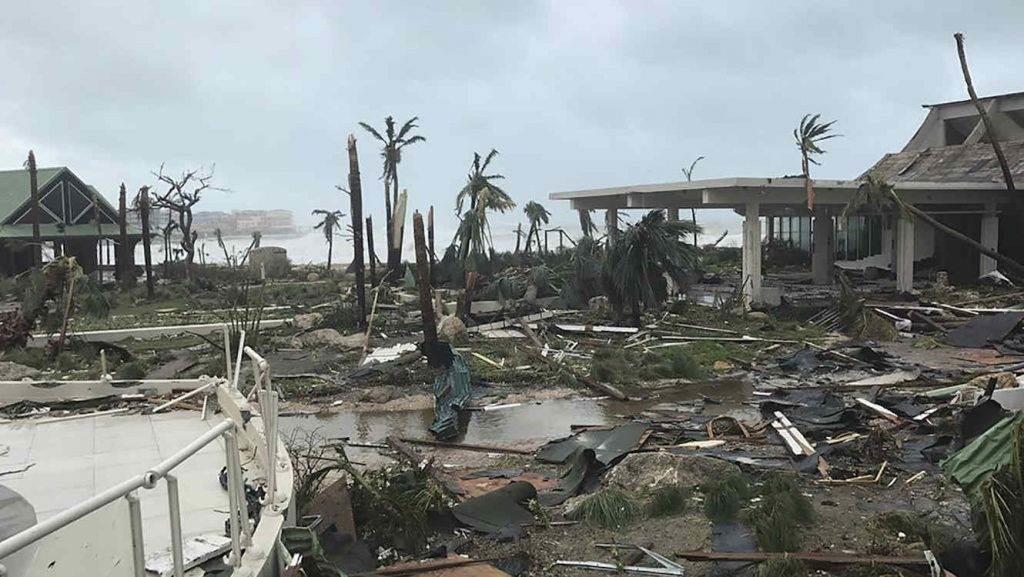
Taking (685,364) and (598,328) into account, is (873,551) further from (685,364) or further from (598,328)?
(598,328)

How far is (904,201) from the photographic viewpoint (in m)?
22.7

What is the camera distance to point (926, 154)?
1308 inches

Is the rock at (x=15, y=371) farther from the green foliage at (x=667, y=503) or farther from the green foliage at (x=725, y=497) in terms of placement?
the green foliage at (x=725, y=497)

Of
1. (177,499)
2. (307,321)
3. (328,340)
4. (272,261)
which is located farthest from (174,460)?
(272,261)

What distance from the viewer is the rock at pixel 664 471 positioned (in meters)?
7.87

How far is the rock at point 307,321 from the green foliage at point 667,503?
1557 centimetres

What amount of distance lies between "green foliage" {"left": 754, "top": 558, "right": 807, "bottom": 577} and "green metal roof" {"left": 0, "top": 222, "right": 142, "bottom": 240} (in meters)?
37.8

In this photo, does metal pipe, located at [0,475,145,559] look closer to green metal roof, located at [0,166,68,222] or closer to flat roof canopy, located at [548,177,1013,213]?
flat roof canopy, located at [548,177,1013,213]

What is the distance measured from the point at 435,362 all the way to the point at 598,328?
19.4 ft

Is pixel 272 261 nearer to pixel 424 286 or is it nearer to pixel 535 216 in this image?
pixel 535 216

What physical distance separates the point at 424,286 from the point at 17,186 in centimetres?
3470

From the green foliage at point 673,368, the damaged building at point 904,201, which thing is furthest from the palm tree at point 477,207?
the green foliage at point 673,368

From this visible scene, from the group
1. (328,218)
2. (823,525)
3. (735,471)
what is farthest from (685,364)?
(328,218)

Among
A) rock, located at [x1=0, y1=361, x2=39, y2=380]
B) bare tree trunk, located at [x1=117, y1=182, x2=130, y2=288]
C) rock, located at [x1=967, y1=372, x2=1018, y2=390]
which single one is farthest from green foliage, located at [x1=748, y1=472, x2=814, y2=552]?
bare tree trunk, located at [x1=117, y1=182, x2=130, y2=288]
